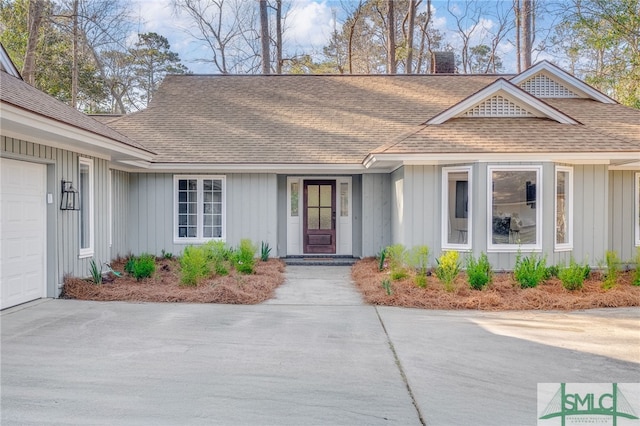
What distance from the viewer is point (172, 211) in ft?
36.7

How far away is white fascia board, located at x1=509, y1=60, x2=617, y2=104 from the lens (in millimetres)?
12156

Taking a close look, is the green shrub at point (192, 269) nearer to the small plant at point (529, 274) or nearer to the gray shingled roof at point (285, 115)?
the gray shingled roof at point (285, 115)

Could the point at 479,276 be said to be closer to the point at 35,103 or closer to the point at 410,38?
the point at 35,103

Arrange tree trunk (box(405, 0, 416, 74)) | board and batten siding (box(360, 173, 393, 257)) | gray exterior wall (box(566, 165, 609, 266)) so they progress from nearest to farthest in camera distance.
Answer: gray exterior wall (box(566, 165, 609, 266)) → board and batten siding (box(360, 173, 393, 257)) → tree trunk (box(405, 0, 416, 74))

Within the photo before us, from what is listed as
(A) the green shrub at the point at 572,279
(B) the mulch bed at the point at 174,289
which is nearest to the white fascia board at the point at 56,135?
(B) the mulch bed at the point at 174,289

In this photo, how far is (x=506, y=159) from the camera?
8695mm

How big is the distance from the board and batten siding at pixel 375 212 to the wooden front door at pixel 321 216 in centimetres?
101

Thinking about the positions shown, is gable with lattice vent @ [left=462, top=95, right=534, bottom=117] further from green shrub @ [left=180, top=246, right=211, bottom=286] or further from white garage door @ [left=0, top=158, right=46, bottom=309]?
white garage door @ [left=0, top=158, right=46, bottom=309]

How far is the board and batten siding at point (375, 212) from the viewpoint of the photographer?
1166cm

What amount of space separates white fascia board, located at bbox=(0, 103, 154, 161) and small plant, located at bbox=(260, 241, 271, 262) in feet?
11.8

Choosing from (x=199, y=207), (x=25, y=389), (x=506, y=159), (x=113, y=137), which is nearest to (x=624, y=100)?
(x=506, y=159)

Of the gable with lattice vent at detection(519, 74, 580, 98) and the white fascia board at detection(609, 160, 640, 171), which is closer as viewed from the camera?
the white fascia board at detection(609, 160, 640, 171)

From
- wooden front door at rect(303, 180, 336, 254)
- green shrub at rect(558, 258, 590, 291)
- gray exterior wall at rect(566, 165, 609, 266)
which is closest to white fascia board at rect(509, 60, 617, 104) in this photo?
gray exterior wall at rect(566, 165, 609, 266)

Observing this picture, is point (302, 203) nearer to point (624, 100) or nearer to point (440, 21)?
point (624, 100)
